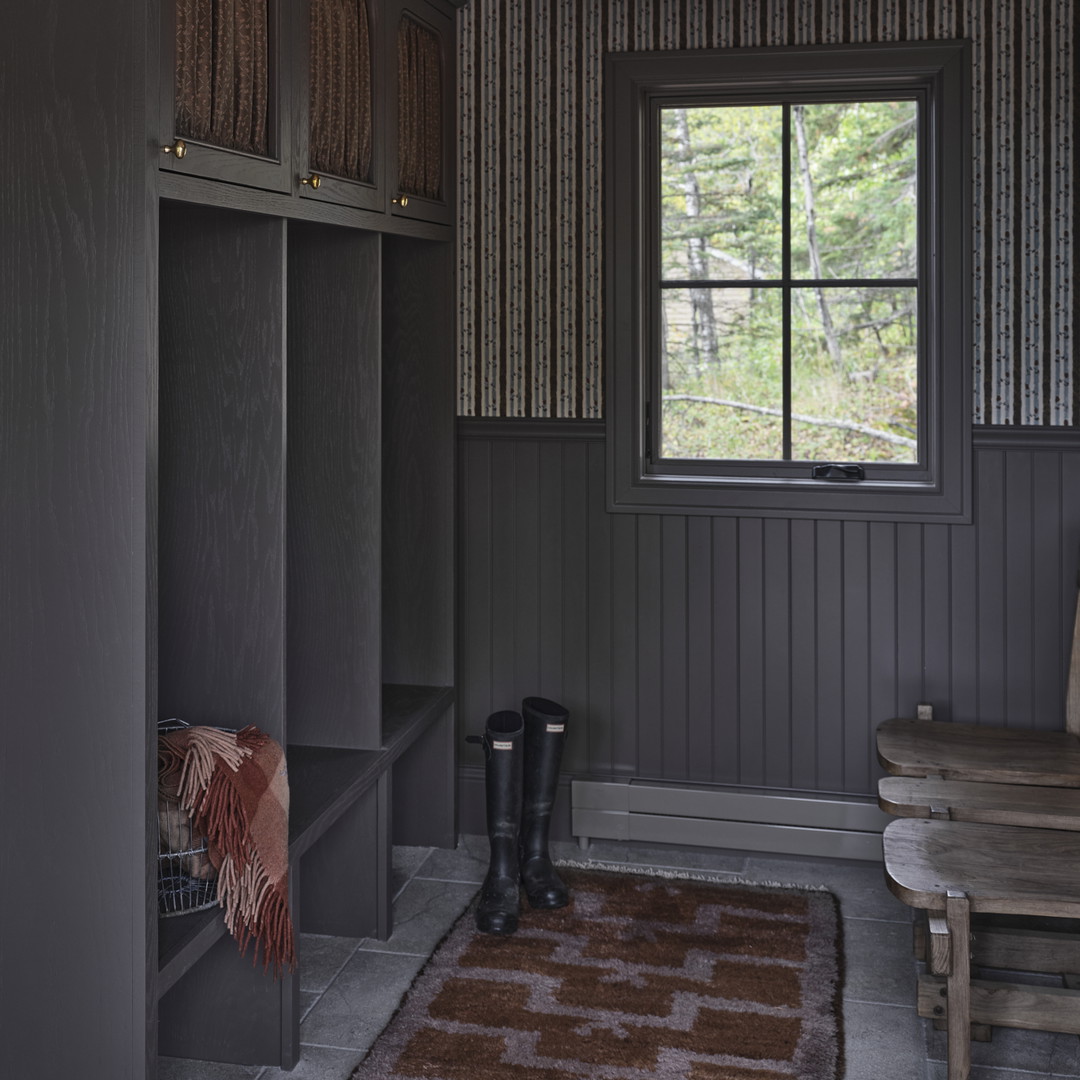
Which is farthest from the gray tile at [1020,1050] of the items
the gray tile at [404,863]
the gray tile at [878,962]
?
the gray tile at [404,863]

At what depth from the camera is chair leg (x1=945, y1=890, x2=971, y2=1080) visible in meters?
2.25

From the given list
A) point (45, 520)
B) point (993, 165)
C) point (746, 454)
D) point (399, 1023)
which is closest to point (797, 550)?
point (746, 454)

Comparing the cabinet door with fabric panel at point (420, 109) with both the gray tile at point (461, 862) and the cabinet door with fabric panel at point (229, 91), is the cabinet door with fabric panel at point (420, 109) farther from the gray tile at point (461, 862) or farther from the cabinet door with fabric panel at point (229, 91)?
the gray tile at point (461, 862)

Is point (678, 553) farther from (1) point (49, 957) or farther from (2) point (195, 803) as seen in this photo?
(1) point (49, 957)

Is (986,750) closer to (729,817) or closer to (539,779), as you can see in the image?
(729,817)

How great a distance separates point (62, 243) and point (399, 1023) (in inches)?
66.1

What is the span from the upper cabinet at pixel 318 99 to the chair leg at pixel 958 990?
1.85 m

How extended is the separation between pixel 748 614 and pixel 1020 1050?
136 centimetres

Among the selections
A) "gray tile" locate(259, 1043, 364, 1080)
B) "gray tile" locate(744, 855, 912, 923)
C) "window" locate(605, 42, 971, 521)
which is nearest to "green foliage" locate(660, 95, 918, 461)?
"window" locate(605, 42, 971, 521)

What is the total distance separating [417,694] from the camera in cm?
349

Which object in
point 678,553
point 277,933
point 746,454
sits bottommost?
point 277,933

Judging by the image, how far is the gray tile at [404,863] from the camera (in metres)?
3.37

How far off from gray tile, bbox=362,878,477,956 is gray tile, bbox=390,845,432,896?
0.03 m

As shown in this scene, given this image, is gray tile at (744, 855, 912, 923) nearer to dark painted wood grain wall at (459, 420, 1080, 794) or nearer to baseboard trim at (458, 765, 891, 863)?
baseboard trim at (458, 765, 891, 863)
